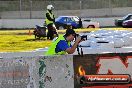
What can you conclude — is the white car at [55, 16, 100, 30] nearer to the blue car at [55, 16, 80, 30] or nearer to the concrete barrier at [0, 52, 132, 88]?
the blue car at [55, 16, 80, 30]

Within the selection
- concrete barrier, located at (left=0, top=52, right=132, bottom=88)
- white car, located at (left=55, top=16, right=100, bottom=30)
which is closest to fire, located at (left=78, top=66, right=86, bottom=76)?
concrete barrier, located at (left=0, top=52, right=132, bottom=88)

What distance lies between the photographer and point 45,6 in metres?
48.1

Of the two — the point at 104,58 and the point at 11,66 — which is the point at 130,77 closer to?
the point at 104,58

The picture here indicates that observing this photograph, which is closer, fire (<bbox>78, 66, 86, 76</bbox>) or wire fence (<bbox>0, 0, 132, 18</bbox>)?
fire (<bbox>78, 66, 86, 76</bbox>)

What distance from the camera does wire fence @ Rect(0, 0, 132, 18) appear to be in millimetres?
46325

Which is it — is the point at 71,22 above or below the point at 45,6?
below

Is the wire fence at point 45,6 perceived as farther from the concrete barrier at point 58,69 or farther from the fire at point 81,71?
the fire at point 81,71

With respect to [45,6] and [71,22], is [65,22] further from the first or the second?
[45,6]

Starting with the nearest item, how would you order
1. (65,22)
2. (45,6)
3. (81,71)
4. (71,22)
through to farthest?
(81,71) < (65,22) < (71,22) < (45,6)

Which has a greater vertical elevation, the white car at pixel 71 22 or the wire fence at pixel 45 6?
the wire fence at pixel 45 6

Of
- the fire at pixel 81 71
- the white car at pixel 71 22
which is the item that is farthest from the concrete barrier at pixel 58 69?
the white car at pixel 71 22

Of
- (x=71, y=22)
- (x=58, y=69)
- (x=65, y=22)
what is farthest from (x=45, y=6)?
(x=58, y=69)

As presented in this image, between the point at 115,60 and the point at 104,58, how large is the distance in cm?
21

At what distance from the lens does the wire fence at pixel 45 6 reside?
152 feet
